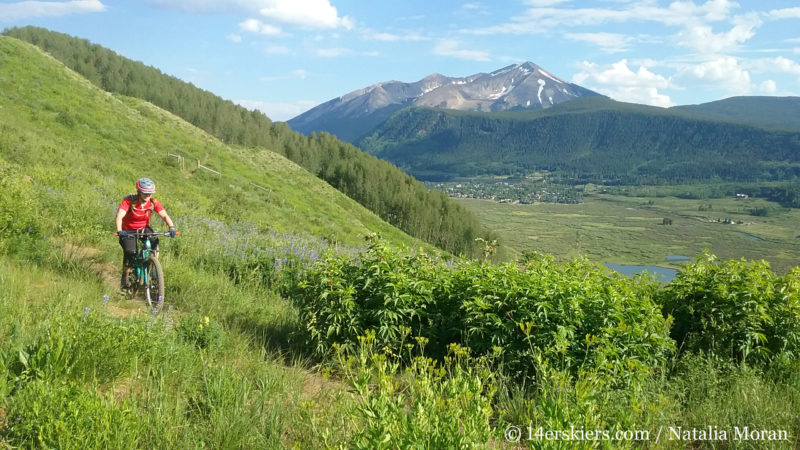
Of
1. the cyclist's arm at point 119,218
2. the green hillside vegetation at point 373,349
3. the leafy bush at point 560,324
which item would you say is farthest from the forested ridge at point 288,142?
the leafy bush at point 560,324

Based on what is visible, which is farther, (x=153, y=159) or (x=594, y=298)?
(x=153, y=159)

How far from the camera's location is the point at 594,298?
5.31 metres

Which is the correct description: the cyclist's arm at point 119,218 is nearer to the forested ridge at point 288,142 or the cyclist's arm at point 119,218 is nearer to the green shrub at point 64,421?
the green shrub at point 64,421

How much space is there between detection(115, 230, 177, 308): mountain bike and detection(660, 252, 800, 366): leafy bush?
757 centimetres

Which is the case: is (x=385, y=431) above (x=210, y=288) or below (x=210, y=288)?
above

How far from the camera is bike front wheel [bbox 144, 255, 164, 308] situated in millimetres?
7250

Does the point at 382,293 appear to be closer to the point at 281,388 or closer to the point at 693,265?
the point at 281,388

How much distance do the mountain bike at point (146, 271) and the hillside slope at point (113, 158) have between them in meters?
4.08

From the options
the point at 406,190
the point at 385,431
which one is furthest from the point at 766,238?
the point at 385,431

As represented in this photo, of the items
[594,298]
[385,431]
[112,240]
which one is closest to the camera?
[385,431]

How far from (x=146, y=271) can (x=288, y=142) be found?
113835 millimetres

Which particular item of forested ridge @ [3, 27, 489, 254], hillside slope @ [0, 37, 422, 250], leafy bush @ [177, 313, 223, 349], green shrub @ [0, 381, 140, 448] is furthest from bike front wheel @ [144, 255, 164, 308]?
forested ridge @ [3, 27, 489, 254]

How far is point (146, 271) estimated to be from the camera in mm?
7387

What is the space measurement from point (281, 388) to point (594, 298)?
3480 millimetres
